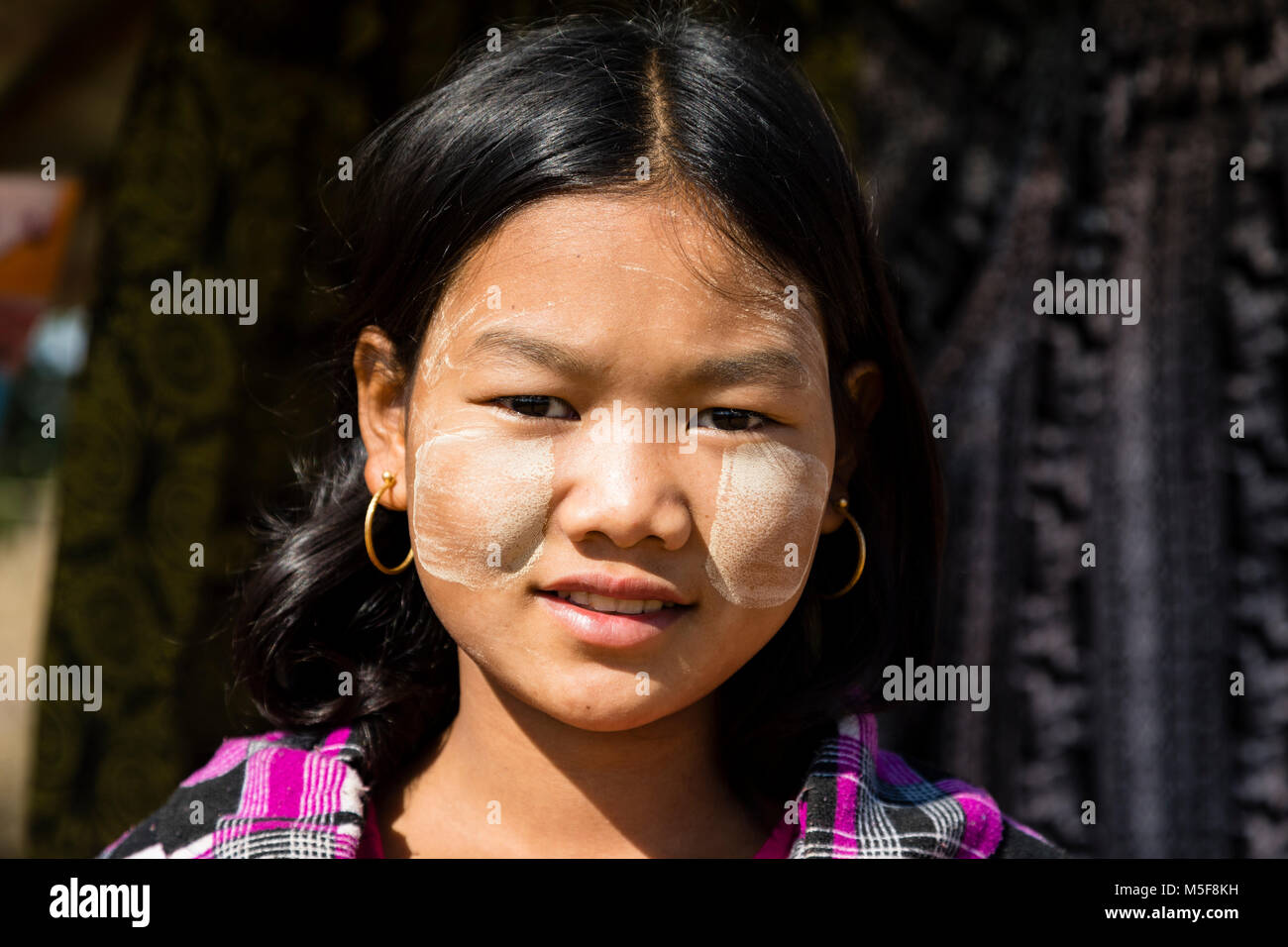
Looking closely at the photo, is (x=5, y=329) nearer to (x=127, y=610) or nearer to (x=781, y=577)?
(x=127, y=610)

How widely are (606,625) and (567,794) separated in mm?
282

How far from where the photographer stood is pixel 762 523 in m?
1.33

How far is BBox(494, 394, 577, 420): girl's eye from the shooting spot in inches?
51.4

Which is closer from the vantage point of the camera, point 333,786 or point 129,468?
point 333,786

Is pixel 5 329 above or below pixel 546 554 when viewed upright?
above

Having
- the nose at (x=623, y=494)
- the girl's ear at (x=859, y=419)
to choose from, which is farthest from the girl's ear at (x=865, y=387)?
the nose at (x=623, y=494)

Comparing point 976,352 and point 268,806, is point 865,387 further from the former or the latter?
point 976,352

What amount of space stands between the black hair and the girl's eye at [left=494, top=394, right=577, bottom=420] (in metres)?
0.20

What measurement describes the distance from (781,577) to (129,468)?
1722 mm

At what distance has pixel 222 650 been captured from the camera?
280 centimetres

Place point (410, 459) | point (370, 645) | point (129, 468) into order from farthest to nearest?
point (129, 468) → point (370, 645) → point (410, 459)

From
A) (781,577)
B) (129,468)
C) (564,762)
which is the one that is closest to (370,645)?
(564,762)

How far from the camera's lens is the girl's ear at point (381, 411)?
4.94ft
